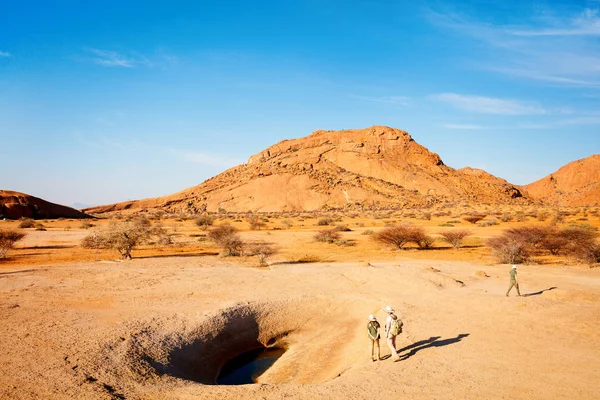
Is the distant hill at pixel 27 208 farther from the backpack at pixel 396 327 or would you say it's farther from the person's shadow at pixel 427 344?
the backpack at pixel 396 327

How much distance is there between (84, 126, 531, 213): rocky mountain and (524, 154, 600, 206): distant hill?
12149mm

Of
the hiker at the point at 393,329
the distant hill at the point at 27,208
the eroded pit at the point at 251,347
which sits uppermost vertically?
the distant hill at the point at 27,208

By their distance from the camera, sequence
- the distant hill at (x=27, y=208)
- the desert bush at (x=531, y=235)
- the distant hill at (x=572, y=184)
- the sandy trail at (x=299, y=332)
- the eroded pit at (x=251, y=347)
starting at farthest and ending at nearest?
the distant hill at (x=572, y=184)
the distant hill at (x=27, y=208)
the desert bush at (x=531, y=235)
the eroded pit at (x=251, y=347)
the sandy trail at (x=299, y=332)

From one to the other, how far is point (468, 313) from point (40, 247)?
1176 inches

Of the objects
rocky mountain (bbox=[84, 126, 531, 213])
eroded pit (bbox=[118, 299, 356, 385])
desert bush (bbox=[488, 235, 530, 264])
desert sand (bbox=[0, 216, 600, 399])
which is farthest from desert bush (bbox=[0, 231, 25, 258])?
rocky mountain (bbox=[84, 126, 531, 213])

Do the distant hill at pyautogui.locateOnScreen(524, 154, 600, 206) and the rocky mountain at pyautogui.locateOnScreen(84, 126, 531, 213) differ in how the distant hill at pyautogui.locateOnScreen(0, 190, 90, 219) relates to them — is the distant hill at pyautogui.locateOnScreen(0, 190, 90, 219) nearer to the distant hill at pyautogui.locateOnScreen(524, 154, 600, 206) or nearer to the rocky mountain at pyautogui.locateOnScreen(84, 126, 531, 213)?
the rocky mountain at pyautogui.locateOnScreen(84, 126, 531, 213)

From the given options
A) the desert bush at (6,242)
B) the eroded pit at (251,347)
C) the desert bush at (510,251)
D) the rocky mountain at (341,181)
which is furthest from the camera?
the rocky mountain at (341,181)

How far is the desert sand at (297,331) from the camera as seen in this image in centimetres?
760

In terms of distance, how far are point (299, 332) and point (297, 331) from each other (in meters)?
0.09

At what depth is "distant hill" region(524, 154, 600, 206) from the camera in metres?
95.8

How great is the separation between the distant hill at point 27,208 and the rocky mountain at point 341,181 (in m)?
25.2

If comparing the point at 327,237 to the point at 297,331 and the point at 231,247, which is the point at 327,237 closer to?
the point at 231,247

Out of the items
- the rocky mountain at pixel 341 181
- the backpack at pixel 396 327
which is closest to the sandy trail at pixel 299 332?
the backpack at pixel 396 327

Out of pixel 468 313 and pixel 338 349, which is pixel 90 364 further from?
pixel 468 313
